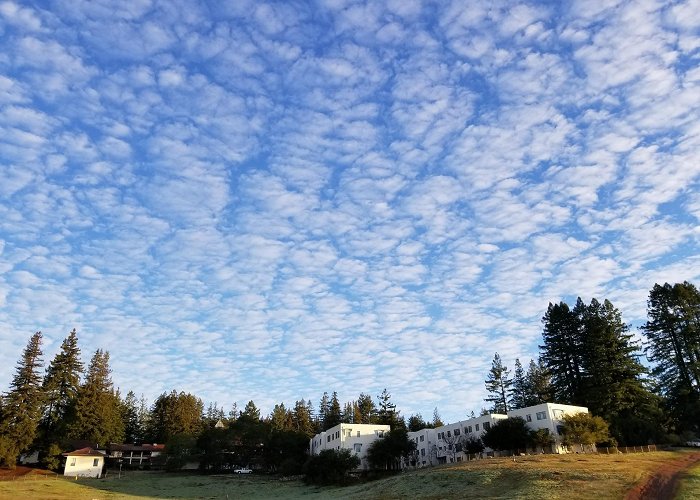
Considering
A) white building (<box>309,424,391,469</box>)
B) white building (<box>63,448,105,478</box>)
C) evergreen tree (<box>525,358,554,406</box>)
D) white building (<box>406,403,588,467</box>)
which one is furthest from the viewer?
evergreen tree (<box>525,358,554,406</box>)

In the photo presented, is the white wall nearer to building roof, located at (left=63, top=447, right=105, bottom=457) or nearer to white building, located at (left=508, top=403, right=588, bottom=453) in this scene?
building roof, located at (left=63, top=447, right=105, bottom=457)

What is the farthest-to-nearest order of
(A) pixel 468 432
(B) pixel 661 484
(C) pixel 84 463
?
(C) pixel 84 463 → (A) pixel 468 432 → (B) pixel 661 484

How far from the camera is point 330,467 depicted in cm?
7331

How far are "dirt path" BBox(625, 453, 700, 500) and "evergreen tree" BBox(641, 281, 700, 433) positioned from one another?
32566mm

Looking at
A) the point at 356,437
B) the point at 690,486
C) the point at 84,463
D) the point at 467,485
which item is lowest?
the point at 690,486

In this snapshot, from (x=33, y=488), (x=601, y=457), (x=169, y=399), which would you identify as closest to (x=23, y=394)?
(x=33, y=488)

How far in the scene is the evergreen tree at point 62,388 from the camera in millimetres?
97688

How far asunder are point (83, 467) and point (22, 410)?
45.0ft

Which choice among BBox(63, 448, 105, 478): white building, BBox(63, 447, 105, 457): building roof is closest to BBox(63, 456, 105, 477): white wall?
BBox(63, 448, 105, 478): white building

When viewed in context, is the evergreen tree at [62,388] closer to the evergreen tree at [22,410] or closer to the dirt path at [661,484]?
the evergreen tree at [22,410]

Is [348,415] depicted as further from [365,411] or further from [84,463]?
[84,463]

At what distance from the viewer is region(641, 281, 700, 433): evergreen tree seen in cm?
7825

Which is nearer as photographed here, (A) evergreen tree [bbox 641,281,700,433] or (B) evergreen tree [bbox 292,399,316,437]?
(A) evergreen tree [bbox 641,281,700,433]

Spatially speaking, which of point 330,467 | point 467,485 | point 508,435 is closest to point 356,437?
point 330,467
